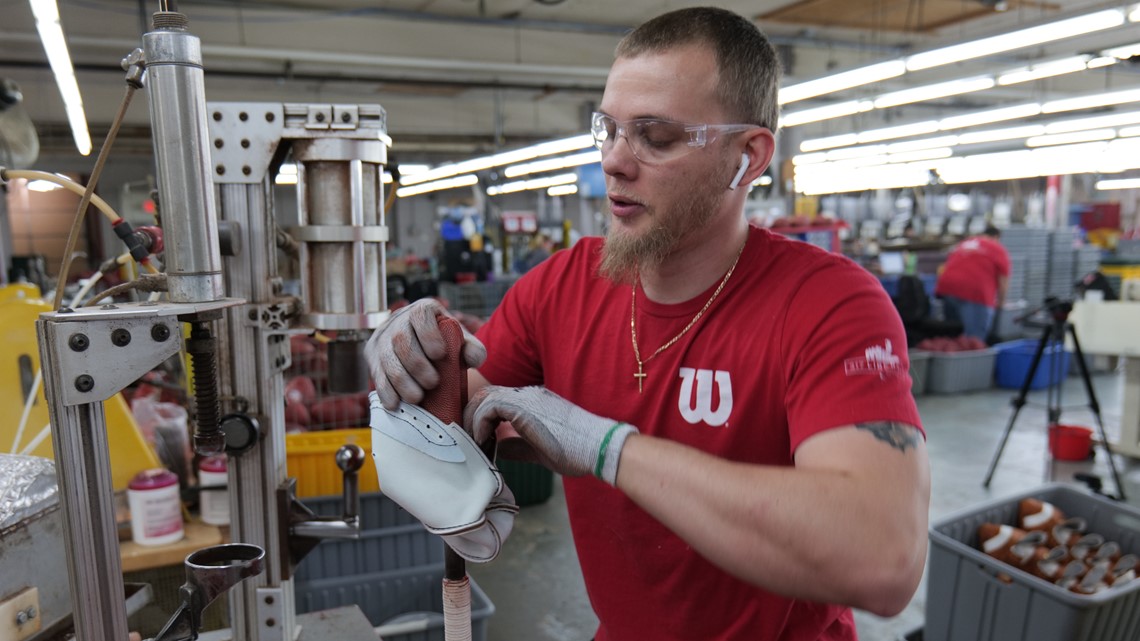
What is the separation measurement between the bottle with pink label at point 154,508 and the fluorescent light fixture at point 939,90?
5149 millimetres

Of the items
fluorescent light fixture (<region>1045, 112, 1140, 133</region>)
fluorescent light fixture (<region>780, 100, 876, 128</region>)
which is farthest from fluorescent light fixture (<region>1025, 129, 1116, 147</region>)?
fluorescent light fixture (<region>780, 100, 876, 128</region>)

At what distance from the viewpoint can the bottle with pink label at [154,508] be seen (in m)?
1.79

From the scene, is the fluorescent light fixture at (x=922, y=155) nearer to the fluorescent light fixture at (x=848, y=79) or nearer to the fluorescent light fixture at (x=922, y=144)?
the fluorescent light fixture at (x=922, y=144)

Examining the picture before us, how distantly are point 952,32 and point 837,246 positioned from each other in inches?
129

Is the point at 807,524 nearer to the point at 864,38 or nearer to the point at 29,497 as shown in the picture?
the point at 29,497

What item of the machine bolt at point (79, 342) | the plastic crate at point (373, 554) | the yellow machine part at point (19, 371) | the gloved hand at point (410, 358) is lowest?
the plastic crate at point (373, 554)

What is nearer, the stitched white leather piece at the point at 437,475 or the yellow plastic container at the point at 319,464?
the stitched white leather piece at the point at 437,475

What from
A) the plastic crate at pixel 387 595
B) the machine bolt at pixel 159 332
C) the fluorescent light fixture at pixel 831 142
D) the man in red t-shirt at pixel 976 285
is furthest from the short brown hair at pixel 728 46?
the man in red t-shirt at pixel 976 285

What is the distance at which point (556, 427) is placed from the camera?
3.06ft

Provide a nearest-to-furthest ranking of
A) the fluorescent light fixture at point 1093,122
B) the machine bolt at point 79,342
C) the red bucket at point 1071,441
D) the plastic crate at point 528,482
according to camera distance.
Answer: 1. the machine bolt at point 79,342
2. the plastic crate at point 528,482
3. the red bucket at point 1071,441
4. the fluorescent light fixture at point 1093,122

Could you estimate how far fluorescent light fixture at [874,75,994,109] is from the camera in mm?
4855

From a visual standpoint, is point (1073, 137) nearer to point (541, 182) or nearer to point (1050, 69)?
point (1050, 69)

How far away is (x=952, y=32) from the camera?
7578 mm

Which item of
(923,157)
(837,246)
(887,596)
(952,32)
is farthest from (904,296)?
(887,596)
